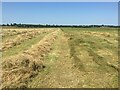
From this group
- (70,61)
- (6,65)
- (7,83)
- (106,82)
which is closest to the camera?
(7,83)

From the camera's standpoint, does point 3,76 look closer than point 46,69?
Yes

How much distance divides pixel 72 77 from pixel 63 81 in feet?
2.84

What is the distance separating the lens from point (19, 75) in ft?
42.8

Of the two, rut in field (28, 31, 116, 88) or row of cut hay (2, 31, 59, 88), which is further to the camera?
rut in field (28, 31, 116, 88)

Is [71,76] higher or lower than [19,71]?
lower

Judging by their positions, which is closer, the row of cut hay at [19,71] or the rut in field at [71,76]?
the row of cut hay at [19,71]

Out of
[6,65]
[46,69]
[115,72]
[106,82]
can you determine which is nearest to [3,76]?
[6,65]

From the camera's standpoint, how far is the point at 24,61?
51.0ft

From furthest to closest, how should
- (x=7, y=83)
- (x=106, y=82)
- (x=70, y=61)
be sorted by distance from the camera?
(x=70, y=61) < (x=106, y=82) < (x=7, y=83)

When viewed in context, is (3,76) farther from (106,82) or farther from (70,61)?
(70,61)

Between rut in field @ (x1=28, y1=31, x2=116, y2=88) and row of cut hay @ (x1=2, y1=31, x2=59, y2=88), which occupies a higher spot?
row of cut hay @ (x1=2, y1=31, x2=59, y2=88)

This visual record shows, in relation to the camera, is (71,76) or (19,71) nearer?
(19,71)

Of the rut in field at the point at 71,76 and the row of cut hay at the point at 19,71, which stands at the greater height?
the row of cut hay at the point at 19,71

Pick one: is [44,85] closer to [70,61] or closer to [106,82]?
[106,82]
